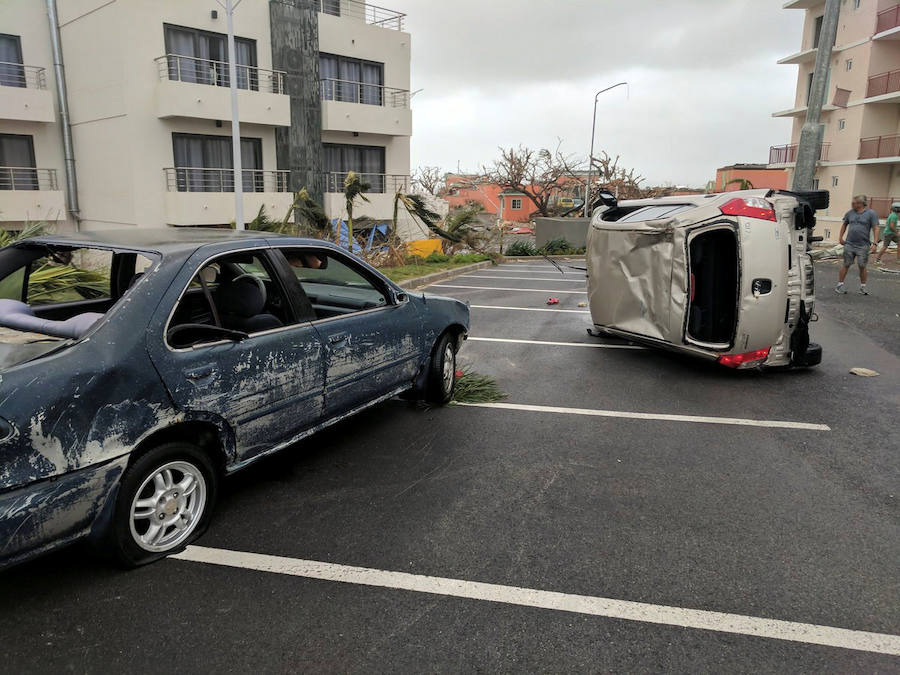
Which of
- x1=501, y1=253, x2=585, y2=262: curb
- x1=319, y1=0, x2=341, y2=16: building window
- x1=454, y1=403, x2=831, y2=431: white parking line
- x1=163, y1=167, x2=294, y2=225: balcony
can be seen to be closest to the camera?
x1=454, y1=403, x2=831, y2=431: white parking line

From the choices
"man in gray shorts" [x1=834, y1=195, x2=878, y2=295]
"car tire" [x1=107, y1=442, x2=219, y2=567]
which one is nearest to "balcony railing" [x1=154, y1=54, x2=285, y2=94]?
"man in gray shorts" [x1=834, y1=195, x2=878, y2=295]

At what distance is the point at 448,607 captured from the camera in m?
3.08

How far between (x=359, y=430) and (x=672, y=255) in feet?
12.8

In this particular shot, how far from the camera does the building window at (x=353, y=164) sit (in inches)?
994

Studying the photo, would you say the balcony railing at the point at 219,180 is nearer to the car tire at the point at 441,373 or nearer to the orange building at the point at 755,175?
the car tire at the point at 441,373

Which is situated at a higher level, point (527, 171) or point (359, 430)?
point (527, 171)

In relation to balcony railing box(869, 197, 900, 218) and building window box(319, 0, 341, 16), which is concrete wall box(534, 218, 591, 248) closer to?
building window box(319, 0, 341, 16)

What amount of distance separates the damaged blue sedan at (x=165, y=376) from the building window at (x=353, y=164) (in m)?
21.0

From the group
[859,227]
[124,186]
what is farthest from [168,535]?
[124,186]

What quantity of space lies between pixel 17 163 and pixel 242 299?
21621mm

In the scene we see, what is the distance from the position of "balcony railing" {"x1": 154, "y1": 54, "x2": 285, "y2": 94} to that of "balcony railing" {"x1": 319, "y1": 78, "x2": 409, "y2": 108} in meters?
1.85

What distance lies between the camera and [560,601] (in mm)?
3135

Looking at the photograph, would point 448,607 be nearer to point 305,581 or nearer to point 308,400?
point 305,581

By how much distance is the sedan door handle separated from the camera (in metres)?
3.38
